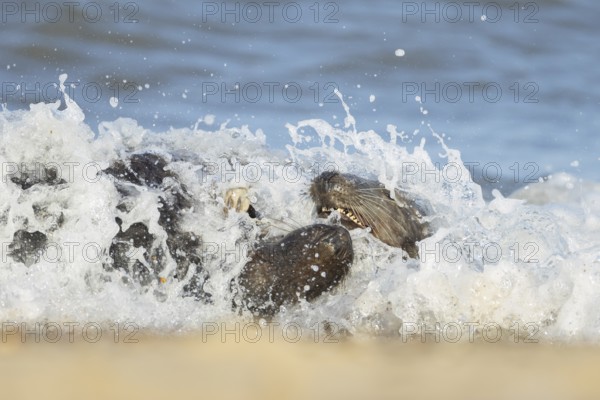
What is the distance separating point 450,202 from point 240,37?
5.92 meters

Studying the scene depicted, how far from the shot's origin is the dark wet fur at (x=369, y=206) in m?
5.72

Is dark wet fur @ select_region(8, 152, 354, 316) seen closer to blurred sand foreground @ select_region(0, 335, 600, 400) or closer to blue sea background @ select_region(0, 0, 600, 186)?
blurred sand foreground @ select_region(0, 335, 600, 400)

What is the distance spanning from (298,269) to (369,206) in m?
0.67

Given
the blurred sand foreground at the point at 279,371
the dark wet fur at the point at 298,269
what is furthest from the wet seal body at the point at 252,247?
the blurred sand foreground at the point at 279,371

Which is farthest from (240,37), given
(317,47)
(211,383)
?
(211,383)

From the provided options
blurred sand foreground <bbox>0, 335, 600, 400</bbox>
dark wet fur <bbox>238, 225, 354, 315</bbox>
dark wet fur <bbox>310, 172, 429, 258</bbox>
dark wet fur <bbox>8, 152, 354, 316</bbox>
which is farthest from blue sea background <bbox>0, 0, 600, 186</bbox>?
blurred sand foreground <bbox>0, 335, 600, 400</bbox>

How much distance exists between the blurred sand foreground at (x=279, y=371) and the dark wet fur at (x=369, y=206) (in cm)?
97

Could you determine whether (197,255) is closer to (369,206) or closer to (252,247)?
(252,247)

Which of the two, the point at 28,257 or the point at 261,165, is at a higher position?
the point at 261,165

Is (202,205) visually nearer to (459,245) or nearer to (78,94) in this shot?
(459,245)

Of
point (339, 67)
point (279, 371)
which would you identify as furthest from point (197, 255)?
point (339, 67)

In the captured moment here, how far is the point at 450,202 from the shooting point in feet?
20.4

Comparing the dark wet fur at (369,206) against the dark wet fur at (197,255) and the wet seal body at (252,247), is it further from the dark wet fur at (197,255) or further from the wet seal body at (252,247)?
the dark wet fur at (197,255)

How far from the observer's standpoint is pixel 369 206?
575 cm
